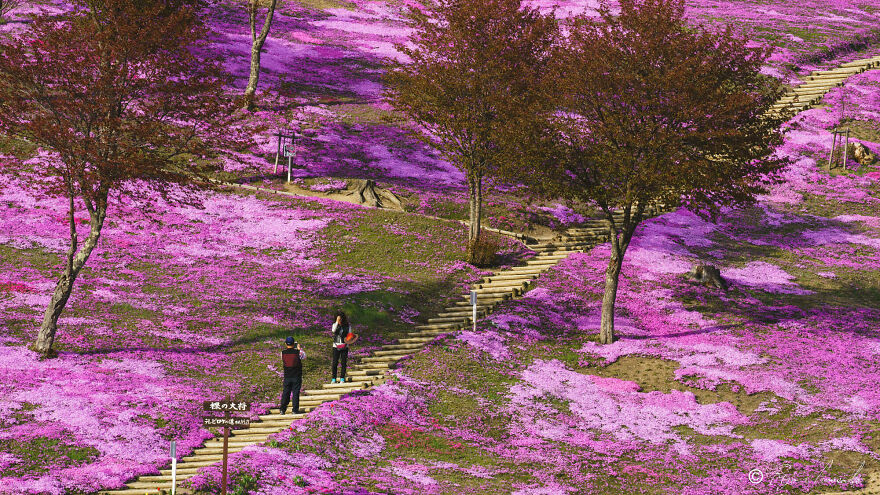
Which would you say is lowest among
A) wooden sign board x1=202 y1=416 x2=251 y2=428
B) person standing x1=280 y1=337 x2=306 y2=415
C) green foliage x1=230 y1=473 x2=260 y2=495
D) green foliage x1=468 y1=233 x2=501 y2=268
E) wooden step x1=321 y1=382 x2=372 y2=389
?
wooden step x1=321 y1=382 x2=372 y2=389

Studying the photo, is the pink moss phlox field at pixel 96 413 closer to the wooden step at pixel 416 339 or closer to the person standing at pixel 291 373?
the person standing at pixel 291 373

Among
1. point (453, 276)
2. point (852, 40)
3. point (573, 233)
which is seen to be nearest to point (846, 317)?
point (573, 233)

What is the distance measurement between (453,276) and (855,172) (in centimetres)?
3255

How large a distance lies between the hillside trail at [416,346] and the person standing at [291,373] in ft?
1.44

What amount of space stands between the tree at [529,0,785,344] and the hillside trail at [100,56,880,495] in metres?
2.35

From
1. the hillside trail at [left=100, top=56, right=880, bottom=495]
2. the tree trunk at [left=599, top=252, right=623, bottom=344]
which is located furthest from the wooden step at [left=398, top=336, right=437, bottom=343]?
the tree trunk at [left=599, top=252, right=623, bottom=344]

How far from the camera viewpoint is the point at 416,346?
32719 millimetres

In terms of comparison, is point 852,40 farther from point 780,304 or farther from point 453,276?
point 453,276

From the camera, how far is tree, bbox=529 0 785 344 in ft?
104

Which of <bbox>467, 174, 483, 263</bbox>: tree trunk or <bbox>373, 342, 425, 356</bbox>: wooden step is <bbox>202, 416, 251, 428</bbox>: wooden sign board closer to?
<bbox>373, 342, 425, 356</bbox>: wooden step

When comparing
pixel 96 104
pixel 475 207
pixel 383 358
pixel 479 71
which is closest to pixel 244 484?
pixel 383 358

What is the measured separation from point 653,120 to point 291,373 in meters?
17.1

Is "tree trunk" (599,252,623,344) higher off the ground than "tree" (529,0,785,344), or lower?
lower

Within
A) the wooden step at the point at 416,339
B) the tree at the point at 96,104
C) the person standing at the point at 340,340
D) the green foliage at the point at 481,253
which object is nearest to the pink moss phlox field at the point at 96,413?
the tree at the point at 96,104
